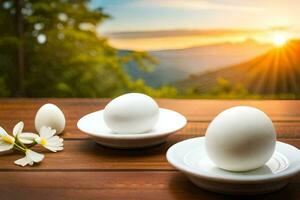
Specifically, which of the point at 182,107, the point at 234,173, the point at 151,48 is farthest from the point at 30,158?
the point at 151,48

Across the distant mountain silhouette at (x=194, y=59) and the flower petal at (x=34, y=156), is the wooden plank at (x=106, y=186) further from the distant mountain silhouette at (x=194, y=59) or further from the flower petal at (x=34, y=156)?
the distant mountain silhouette at (x=194, y=59)

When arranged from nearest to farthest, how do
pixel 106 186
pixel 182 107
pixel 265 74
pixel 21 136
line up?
pixel 106 186 < pixel 21 136 < pixel 182 107 < pixel 265 74

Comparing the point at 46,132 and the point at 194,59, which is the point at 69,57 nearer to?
the point at 194,59

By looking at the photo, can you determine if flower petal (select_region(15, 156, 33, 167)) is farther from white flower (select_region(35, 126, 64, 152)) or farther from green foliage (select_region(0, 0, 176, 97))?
green foliage (select_region(0, 0, 176, 97))

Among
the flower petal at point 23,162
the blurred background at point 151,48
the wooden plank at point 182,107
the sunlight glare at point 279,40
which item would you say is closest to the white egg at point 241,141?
the flower petal at point 23,162

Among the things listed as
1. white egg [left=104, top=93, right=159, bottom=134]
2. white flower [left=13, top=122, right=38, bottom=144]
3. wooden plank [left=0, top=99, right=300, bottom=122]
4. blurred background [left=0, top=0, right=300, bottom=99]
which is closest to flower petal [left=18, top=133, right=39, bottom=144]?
white flower [left=13, top=122, right=38, bottom=144]

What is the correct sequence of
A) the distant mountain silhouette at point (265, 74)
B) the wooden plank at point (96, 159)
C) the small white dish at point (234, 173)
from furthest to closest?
the distant mountain silhouette at point (265, 74)
the wooden plank at point (96, 159)
the small white dish at point (234, 173)
